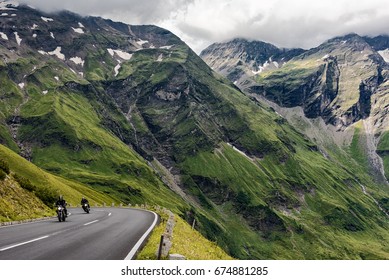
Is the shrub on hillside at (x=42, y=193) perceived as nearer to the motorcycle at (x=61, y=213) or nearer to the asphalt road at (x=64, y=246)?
the motorcycle at (x=61, y=213)

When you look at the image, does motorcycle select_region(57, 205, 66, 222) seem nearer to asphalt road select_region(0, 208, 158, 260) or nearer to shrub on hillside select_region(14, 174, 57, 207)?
asphalt road select_region(0, 208, 158, 260)

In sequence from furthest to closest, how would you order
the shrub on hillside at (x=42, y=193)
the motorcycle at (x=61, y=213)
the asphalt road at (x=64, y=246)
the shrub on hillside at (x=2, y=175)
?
the shrub on hillside at (x=42, y=193) < the shrub on hillside at (x=2, y=175) < the motorcycle at (x=61, y=213) < the asphalt road at (x=64, y=246)

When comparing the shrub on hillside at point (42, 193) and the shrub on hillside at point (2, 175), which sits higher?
the shrub on hillside at point (2, 175)

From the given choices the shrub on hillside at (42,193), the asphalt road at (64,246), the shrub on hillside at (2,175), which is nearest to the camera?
the asphalt road at (64,246)

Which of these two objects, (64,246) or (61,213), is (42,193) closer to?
(61,213)

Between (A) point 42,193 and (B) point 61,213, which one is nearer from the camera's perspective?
(B) point 61,213

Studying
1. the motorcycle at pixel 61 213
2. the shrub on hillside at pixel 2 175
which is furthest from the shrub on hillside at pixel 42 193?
the motorcycle at pixel 61 213

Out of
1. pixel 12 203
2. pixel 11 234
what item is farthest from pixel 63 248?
pixel 12 203

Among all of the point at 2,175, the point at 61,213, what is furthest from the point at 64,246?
the point at 2,175

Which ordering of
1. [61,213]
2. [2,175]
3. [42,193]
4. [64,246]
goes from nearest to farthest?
[64,246] < [61,213] < [2,175] < [42,193]

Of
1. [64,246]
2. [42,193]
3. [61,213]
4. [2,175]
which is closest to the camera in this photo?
[64,246]
